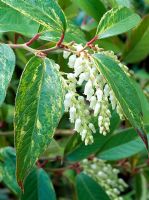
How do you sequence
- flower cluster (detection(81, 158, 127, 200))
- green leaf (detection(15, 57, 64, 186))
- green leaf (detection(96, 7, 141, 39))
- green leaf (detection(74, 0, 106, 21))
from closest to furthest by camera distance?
green leaf (detection(15, 57, 64, 186)), green leaf (detection(96, 7, 141, 39)), green leaf (detection(74, 0, 106, 21)), flower cluster (detection(81, 158, 127, 200))

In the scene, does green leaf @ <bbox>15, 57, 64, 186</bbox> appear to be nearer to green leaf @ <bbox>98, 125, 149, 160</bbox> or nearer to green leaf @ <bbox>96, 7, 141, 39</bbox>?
green leaf @ <bbox>96, 7, 141, 39</bbox>

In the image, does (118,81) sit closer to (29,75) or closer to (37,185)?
(29,75)

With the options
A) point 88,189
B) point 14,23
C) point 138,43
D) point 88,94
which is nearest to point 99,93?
point 88,94

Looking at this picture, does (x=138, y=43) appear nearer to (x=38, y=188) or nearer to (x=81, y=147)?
(x=81, y=147)

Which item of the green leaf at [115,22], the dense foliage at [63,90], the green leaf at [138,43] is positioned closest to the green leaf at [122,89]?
the dense foliage at [63,90]

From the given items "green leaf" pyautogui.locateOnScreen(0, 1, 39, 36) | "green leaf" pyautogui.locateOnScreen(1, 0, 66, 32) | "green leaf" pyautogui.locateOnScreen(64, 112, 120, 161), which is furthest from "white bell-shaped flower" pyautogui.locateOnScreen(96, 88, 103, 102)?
"green leaf" pyautogui.locateOnScreen(64, 112, 120, 161)

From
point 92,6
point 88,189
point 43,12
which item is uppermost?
point 92,6
